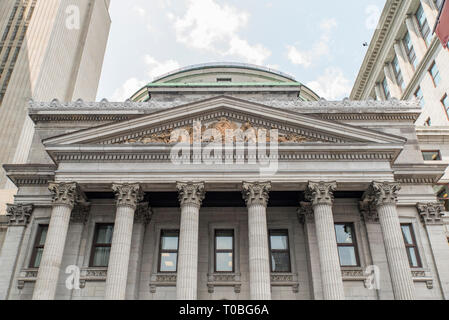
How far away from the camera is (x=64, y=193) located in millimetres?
21500

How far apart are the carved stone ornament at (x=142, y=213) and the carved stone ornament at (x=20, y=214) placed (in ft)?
21.6

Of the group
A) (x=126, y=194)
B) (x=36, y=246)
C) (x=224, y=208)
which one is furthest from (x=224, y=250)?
(x=36, y=246)

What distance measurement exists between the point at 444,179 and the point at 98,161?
24.0m

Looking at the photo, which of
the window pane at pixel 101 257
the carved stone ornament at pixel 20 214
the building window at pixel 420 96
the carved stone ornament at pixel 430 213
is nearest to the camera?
the window pane at pixel 101 257

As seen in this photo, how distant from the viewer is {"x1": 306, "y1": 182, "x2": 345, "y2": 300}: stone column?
1920 cm

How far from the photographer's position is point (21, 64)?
60.1m

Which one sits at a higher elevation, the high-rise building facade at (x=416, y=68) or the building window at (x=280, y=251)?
the high-rise building facade at (x=416, y=68)

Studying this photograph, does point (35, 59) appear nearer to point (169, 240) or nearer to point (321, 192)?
point (169, 240)

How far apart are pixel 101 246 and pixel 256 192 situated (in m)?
9.73

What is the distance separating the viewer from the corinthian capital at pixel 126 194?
21406mm

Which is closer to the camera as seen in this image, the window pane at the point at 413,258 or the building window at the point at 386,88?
the window pane at the point at 413,258

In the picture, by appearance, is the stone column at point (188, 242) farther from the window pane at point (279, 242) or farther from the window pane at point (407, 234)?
the window pane at point (407, 234)

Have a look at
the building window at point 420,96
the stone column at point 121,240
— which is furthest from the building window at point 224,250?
the building window at point 420,96
